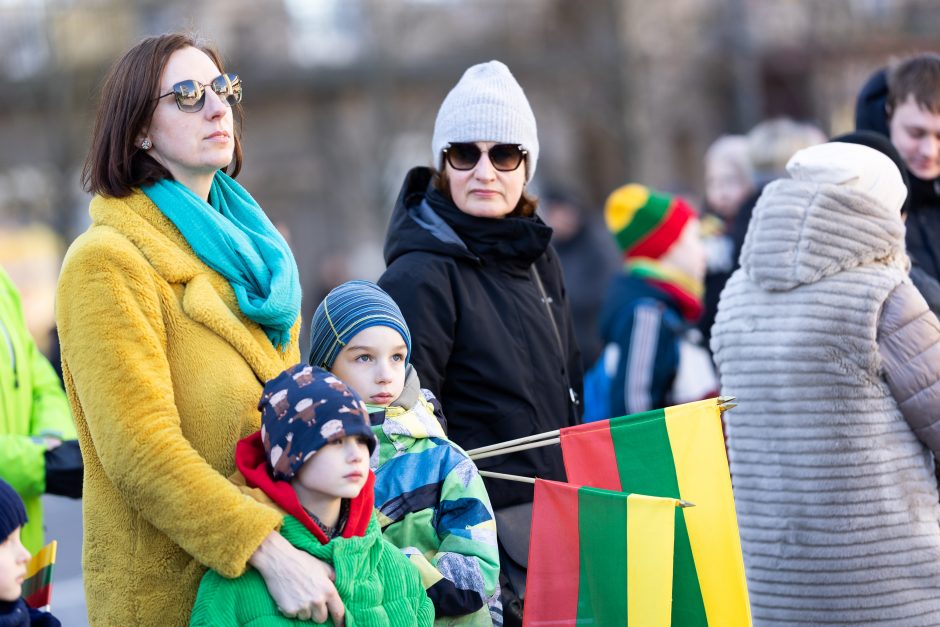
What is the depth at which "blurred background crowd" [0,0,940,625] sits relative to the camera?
23062mm

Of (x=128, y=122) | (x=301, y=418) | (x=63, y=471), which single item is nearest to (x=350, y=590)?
(x=301, y=418)

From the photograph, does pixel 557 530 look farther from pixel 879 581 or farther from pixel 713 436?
pixel 879 581

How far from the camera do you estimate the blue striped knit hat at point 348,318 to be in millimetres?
3711

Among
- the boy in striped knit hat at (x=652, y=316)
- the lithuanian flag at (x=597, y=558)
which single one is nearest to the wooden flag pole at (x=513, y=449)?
the lithuanian flag at (x=597, y=558)

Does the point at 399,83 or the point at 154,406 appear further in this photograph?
the point at 399,83

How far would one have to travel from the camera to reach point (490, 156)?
450 cm

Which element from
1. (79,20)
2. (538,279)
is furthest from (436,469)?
(79,20)

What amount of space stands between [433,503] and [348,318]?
552 mm

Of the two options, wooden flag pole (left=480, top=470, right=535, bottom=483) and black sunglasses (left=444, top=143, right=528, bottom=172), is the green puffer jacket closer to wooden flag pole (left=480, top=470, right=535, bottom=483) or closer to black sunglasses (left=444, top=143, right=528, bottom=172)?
wooden flag pole (left=480, top=470, right=535, bottom=483)

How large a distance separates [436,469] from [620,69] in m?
22.5

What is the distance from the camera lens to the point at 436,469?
3662 mm

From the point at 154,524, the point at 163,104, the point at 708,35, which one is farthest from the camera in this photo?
the point at 708,35

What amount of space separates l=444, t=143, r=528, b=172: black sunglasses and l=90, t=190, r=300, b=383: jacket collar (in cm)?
130

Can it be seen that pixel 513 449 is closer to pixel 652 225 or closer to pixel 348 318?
pixel 348 318
